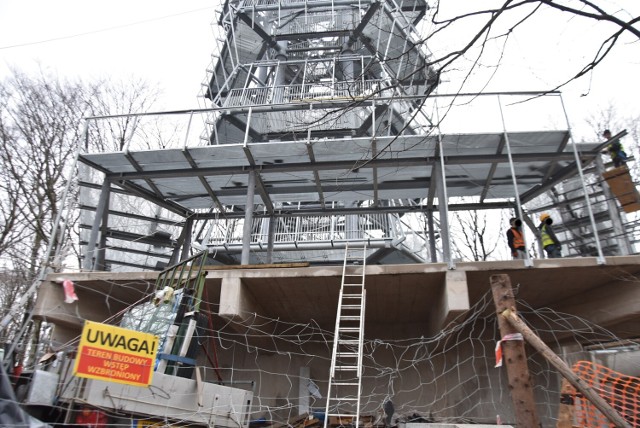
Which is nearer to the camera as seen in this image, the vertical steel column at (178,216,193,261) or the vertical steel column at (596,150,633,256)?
the vertical steel column at (596,150,633,256)

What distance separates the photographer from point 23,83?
688 inches

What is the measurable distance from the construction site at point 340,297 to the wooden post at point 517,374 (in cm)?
6

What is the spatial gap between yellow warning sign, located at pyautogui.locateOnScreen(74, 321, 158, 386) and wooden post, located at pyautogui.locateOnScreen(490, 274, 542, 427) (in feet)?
13.0

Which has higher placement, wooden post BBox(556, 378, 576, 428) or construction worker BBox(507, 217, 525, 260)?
construction worker BBox(507, 217, 525, 260)

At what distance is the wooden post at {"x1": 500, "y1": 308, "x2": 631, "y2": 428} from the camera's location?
3.52m

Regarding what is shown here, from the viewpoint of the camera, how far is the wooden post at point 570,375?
352 cm

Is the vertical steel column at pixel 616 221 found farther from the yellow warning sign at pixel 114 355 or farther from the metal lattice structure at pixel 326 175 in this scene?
the yellow warning sign at pixel 114 355

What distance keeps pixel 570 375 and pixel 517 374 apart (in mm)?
438

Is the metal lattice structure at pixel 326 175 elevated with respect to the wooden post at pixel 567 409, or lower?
elevated

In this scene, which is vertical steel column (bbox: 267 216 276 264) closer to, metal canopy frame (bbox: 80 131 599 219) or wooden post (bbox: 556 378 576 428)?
metal canopy frame (bbox: 80 131 599 219)

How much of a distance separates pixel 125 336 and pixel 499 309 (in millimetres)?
4151

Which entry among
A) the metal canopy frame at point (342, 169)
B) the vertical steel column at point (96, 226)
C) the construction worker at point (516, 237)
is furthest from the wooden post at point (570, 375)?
the vertical steel column at point (96, 226)

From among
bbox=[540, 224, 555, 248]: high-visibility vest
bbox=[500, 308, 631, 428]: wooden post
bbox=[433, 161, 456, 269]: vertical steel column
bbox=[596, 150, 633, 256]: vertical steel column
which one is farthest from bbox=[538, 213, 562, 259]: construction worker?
bbox=[500, 308, 631, 428]: wooden post

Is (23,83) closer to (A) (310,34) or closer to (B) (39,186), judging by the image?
(B) (39,186)
